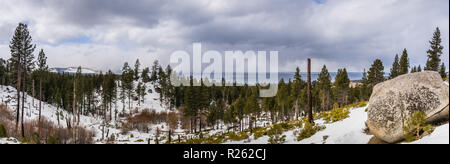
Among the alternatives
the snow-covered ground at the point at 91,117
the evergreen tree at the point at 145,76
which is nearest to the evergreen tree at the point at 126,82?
the snow-covered ground at the point at 91,117

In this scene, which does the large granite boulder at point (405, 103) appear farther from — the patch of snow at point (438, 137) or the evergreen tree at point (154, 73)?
the evergreen tree at point (154, 73)

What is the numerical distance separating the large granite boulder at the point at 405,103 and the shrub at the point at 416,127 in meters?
0.45

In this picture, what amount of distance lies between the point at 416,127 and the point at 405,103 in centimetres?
132

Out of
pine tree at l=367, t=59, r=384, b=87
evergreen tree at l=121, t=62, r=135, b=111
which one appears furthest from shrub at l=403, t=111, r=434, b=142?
evergreen tree at l=121, t=62, r=135, b=111

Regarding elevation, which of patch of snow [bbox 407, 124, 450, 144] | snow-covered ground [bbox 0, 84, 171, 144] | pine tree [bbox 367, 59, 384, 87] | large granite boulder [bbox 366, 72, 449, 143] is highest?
pine tree [bbox 367, 59, 384, 87]

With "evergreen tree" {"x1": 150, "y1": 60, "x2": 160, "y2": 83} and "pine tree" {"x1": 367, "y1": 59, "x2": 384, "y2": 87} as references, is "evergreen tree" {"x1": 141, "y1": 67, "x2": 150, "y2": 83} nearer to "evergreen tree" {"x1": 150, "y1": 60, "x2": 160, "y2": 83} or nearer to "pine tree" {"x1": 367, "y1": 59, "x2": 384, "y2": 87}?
"evergreen tree" {"x1": 150, "y1": 60, "x2": 160, "y2": 83}

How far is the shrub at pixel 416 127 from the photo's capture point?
22.9ft

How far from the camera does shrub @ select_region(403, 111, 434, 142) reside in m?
6.99

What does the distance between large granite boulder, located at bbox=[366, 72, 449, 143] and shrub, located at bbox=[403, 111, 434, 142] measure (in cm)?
45

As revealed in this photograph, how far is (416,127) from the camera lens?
705cm

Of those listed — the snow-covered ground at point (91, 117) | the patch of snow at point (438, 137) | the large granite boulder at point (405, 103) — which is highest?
the large granite boulder at point (405, 103)
